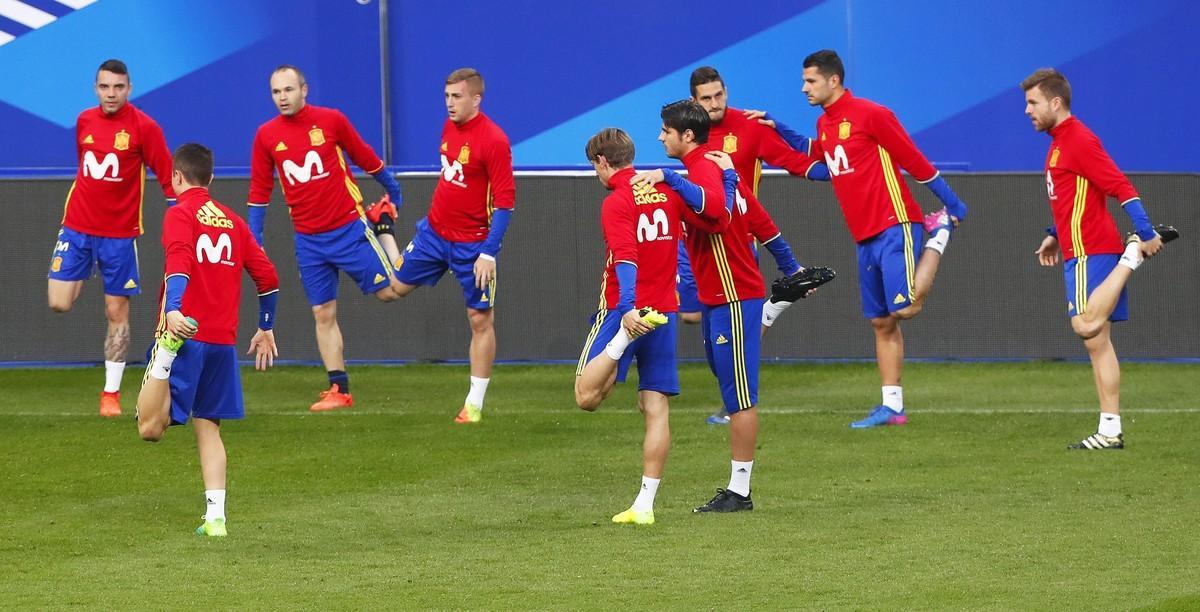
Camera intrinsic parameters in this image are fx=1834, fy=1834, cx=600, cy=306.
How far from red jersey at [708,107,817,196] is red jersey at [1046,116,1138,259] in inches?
70.3

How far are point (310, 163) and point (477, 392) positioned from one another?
73.7 inches

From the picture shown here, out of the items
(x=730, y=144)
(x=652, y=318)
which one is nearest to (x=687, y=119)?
(x=652, y=318)

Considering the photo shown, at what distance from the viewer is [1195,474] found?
8938 mm

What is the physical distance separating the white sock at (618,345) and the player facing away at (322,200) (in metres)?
4.42

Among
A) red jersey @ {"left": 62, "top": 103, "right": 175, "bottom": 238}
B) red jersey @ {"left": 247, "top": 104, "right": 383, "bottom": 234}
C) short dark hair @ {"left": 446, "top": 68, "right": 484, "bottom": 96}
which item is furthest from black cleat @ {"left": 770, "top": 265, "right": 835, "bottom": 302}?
red jersey @ {"left": 62, "top": 103, "right": 175, "bottom": 238}

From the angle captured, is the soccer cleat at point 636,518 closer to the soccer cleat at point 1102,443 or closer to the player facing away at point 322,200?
the soccer cleat at point 1102,443

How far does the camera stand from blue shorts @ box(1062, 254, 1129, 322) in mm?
9758

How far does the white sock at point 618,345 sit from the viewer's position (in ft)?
24.5

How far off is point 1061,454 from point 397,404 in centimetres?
448

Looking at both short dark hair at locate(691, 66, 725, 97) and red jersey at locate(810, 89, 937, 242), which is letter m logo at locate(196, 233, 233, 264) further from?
red jersey at locate(810, 89, 937, 242)

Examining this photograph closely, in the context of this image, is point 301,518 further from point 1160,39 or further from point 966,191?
point 1160,39

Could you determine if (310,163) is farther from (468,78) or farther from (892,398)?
(892,398)

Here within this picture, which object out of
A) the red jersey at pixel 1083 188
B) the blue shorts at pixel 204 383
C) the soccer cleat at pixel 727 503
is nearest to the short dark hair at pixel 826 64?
the red jersey at pixel 1083 188

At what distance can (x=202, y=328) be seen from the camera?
767cm
